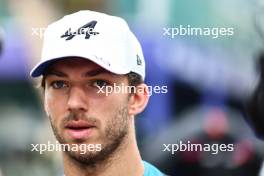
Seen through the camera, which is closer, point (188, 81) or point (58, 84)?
point (58, 84)

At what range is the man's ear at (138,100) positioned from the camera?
164 cm

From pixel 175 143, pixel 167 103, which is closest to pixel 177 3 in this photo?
pixel 167 103

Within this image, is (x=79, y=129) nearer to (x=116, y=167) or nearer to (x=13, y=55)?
(x=116, y=167)

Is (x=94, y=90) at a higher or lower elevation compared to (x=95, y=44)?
lower

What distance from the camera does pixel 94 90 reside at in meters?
1.60

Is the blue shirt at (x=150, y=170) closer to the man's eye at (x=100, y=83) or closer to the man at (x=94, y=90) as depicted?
the man at (x=94, y=90)

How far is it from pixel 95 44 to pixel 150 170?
1.40 ft

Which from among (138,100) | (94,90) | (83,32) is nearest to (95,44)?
(83,32)

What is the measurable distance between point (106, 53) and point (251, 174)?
615mm

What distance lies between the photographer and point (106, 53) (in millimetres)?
1479

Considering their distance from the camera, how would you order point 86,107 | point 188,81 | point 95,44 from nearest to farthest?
point 95,44
point 86,107
point 188,81

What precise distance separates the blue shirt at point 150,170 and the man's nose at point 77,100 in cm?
25

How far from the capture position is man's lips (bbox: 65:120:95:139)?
160 cm

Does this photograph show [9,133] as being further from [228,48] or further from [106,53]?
[228,48]
